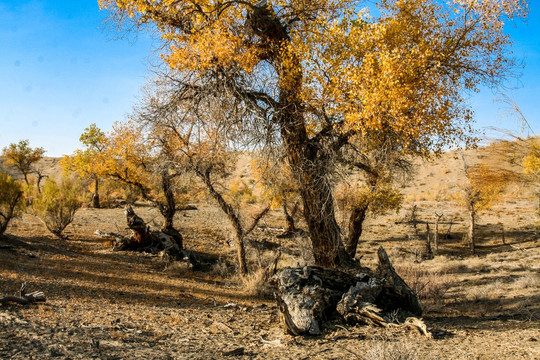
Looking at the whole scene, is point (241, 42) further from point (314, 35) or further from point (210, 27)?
point (314, 35)

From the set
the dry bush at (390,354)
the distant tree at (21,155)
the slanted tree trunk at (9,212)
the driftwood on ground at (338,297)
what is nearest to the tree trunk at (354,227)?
the driftwood on ground at (338,297)

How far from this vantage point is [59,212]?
15.3m

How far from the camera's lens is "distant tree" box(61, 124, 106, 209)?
15430 millimetres

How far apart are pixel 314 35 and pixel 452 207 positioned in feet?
104

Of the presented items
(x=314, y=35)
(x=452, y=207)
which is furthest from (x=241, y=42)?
(x=452, y=207)

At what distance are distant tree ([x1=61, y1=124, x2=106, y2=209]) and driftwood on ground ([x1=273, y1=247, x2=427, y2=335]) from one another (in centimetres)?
1139

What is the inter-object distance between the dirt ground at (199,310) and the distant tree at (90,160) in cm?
278

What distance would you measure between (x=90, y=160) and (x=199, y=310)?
13.2m

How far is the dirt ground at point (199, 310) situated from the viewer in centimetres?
466

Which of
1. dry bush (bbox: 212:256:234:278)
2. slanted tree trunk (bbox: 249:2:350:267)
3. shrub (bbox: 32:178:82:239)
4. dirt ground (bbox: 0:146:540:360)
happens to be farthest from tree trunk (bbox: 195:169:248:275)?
shrub (bbox: 32:178:82:239)

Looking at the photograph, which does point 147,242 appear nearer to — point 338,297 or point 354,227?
point 354,227

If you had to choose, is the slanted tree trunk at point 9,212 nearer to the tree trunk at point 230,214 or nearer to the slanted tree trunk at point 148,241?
the slanted tree trunk at point 148,241

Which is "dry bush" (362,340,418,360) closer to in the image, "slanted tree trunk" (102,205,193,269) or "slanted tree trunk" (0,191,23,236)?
"slanted tree trunk" (102,205,193,269)

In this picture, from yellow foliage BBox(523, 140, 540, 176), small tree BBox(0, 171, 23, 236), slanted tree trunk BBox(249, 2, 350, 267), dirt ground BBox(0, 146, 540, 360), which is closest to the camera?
dirt ground BBox(0, 146, 540, 360)
